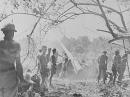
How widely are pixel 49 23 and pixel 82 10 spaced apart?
3.80 feet

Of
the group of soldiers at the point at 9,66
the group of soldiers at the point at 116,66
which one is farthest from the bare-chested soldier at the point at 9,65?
the group of soldiers at the point at 116,66

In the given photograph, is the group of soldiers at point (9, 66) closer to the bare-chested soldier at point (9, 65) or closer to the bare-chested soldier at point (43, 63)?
the bare-chested soldier at point (9, 65)

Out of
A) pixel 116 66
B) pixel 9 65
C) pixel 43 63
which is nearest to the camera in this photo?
pixel 9 65

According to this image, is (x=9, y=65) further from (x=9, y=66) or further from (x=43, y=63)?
(x=43, y=63)

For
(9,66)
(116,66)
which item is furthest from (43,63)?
(9,66)

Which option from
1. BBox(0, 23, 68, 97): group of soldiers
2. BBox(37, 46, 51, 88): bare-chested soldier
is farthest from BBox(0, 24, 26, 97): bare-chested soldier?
BBox(37, 46, 51, 88): bare-chested soldier

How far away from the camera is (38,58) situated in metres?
13.8

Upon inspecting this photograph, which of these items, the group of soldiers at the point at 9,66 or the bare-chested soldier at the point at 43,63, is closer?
the group of soldiers at the point at 9,66

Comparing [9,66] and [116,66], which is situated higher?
[116,66]

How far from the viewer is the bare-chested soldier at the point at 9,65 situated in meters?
5.37

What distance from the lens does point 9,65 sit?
5383mm

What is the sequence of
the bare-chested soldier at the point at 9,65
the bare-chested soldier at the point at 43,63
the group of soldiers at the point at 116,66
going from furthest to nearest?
the group of soldiers at the point at 116,66 < the bare-chested soldier at the point at 43,63 < the bare-chested soldier at the point at 9,65

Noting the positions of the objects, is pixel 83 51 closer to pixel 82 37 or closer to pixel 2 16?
pixel 82 37

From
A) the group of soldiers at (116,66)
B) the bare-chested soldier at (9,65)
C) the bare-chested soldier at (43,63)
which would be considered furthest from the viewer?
the group of soldiers at (116,66)
